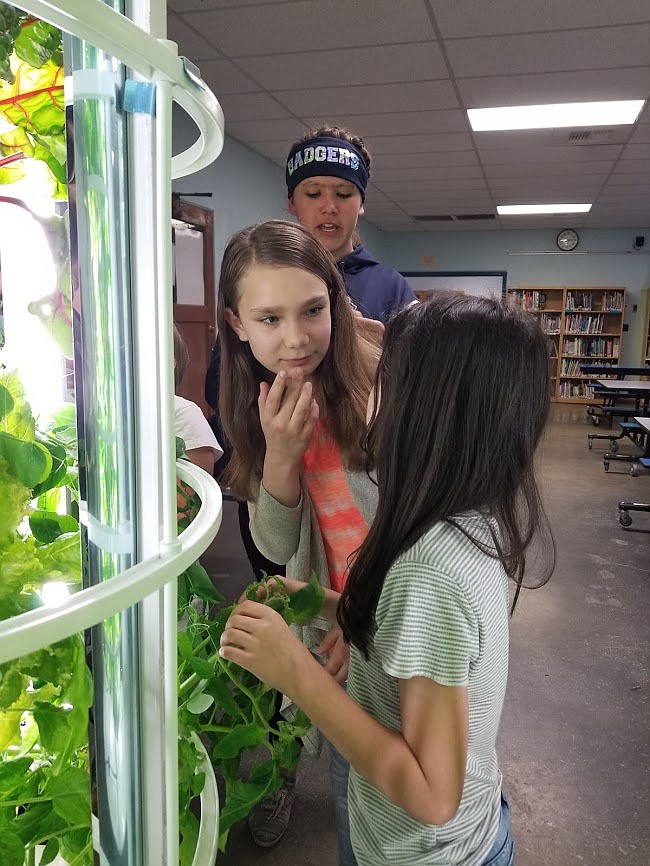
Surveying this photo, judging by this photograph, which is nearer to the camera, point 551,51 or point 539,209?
point 551,51

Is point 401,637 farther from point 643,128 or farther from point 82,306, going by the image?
A: point 643,128

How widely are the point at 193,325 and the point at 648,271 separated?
7.87 m

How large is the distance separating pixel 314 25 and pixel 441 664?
3359 millimetres

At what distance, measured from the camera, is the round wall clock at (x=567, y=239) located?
10039mm

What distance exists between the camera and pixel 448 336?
800 mm

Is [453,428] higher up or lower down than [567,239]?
lower down

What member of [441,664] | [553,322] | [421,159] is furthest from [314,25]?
[553,322]

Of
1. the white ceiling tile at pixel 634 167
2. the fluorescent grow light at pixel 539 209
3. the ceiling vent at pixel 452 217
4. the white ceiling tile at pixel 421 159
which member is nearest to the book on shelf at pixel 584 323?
the fluorescent grow light at pixel 539 209

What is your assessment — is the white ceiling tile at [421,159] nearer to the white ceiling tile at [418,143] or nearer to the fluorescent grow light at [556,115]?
the white ceiling tile at [418,143]

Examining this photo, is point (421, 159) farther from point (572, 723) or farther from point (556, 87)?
point (572, 723)

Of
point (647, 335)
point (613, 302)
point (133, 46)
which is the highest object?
point (613, 302)

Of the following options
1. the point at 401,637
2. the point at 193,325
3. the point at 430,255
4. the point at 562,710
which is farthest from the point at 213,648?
the point at 430,255

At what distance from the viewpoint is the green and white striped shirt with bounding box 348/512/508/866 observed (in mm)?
694

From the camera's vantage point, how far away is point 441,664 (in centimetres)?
69
